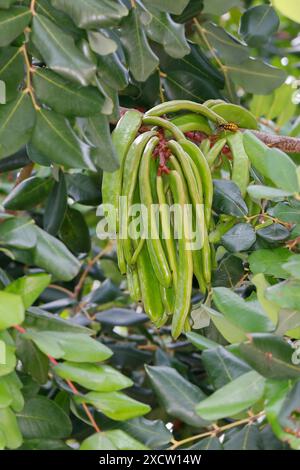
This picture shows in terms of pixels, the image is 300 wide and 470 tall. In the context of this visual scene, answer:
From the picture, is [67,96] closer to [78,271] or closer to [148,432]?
[78,271]

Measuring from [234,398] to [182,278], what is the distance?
0.19m

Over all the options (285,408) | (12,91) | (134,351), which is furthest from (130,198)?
(134,351)

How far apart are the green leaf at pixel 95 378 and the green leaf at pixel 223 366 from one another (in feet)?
0.26

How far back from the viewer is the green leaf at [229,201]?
870 millimetres

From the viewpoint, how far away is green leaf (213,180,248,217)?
87 centimetres

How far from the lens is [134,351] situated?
1275 mm

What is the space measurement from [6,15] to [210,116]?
0.90 ft

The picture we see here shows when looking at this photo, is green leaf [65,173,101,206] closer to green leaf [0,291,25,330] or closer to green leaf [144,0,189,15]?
green leaf [144,0,189,15]

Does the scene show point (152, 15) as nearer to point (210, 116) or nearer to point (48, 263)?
point (210, 116)

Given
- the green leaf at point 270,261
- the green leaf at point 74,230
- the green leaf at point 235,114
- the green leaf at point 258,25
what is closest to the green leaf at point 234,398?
the green leaf at point 270,261

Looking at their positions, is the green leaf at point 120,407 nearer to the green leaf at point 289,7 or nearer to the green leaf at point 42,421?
the green leaf at point 42,421

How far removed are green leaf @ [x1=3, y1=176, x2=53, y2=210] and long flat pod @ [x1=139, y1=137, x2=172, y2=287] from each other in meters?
0.19

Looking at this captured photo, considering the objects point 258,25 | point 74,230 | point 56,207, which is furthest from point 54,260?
point 258,25

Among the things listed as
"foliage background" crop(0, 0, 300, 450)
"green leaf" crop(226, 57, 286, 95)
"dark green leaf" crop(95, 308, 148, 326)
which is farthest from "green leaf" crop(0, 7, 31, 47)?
"dark green leaf" crop(95, 308, 148, 326)
